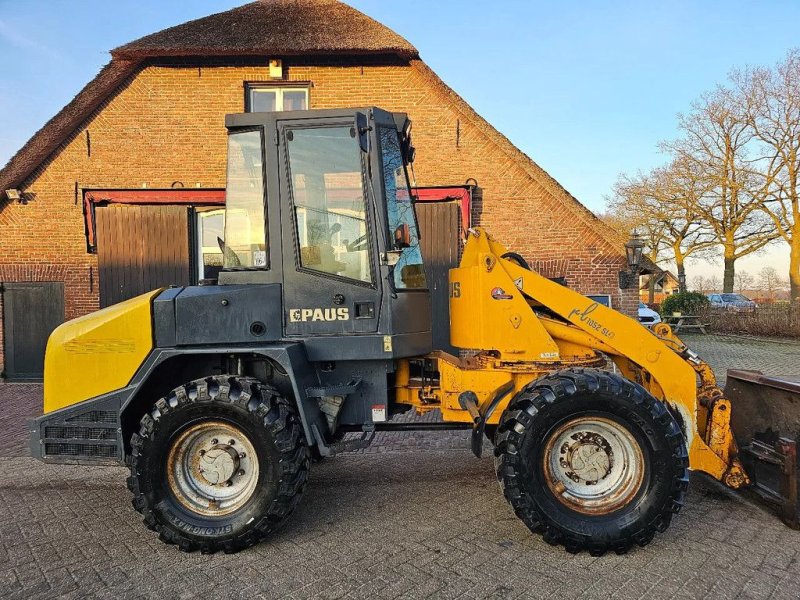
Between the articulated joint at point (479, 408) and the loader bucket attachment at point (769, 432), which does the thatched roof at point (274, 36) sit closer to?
the articulated joint at point (479, 408)

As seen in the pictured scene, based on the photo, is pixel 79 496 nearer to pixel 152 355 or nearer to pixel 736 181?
pixel 152 355

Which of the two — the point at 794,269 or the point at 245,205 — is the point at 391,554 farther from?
the point at 794,269

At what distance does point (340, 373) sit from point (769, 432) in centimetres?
310

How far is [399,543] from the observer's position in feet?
Answer: 10.6

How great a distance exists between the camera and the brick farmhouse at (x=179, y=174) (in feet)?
31.9

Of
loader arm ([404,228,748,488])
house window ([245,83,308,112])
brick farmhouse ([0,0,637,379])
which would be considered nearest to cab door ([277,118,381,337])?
loader arm ([404,228,748,488])

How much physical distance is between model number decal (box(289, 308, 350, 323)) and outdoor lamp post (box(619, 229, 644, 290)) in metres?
7.83

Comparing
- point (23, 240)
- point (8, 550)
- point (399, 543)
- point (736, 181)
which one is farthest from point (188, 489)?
point (736, 181)

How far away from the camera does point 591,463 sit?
10.6ft

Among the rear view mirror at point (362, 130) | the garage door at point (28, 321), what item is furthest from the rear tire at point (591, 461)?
the garage door at point (28, 321)

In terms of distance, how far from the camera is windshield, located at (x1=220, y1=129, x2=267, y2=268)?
139 inches

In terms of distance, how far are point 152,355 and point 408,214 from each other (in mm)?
2016

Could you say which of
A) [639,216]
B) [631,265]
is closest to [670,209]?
[639,216]

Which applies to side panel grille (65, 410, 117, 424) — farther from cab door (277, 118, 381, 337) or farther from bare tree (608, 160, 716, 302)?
bare tree (608, 160, 716, 302)
